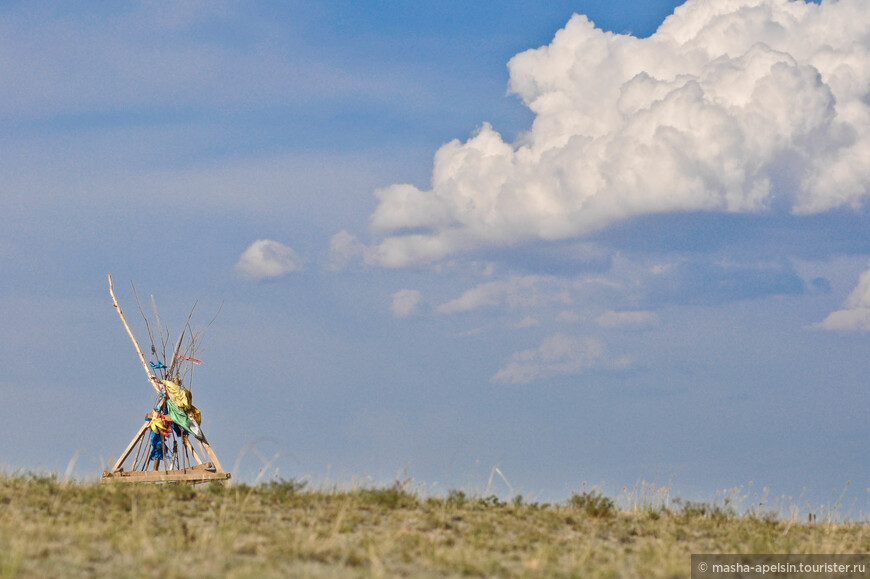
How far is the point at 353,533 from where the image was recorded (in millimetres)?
11570

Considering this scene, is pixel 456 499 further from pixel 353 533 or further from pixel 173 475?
pixel 173 475

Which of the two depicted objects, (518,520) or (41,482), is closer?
(518,520)

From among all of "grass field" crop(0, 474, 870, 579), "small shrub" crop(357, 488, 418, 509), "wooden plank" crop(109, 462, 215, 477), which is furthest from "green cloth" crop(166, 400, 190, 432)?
"small shrub" crop(357, 488, 418, 509)

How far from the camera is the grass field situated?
31.0 feet

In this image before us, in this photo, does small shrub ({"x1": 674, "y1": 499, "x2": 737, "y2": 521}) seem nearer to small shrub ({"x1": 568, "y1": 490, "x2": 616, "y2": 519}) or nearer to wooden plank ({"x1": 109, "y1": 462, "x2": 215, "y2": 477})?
small shrub ({"x1": 568, "y1": 490, "x2": 616, "y2": 519})

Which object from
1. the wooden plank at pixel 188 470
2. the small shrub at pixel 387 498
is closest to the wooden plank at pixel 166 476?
the wooden plank at pixel 188 470

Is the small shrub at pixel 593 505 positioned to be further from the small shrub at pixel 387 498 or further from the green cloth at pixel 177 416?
the green cloth at pixel 177 416

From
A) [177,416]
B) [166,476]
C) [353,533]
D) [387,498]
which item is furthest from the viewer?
[177,416]

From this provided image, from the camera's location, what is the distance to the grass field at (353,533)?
9.46 m

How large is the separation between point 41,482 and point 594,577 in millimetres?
9933

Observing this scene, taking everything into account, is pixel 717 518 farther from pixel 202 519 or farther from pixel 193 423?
pixel 193 423

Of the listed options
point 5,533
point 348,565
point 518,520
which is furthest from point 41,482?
Result: point 518,520

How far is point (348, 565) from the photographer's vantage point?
9633 mm

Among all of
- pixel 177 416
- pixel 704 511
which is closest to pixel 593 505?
pixel 704 511
